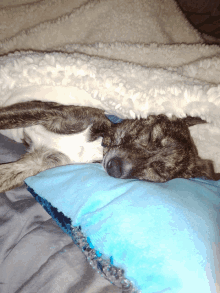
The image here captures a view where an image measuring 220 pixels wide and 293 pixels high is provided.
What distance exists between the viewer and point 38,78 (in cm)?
128

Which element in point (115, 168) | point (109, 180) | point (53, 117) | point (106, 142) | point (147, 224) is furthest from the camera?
point (106, 142)

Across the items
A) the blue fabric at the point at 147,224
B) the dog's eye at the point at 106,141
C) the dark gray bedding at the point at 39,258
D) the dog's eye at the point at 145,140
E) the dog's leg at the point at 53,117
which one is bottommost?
the dark gray bedding at the point at 39,258

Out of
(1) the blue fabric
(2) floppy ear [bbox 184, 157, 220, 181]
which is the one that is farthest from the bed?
(2) floppy ear [bbox 184, 157, 220, 181]

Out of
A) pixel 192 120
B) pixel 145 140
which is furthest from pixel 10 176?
pixel 192 120

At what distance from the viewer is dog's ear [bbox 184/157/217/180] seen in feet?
4.47

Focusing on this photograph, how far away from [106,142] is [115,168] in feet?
0.93

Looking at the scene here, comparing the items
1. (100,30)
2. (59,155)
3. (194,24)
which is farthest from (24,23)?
(194,24)

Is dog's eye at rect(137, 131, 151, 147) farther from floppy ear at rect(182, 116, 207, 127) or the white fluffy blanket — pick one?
floppy ear at rect(182, 116, 207, 127)

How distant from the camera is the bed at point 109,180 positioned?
74cm

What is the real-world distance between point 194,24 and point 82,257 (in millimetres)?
1960

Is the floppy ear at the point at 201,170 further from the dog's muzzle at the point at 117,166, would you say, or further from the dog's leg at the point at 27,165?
the dog's leg at the point at 27,165

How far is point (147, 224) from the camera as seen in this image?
78cm

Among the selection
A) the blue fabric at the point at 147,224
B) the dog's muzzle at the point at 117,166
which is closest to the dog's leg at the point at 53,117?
the dog's muzzle at the point at 117,166

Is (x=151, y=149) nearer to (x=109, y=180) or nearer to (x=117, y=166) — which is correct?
(x=117, y=166)
